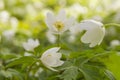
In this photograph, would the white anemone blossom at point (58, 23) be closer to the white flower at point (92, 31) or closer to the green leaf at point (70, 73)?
the white flower at point (92, 31)

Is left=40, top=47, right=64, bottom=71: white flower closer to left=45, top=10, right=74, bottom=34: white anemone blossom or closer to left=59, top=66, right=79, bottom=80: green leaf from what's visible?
left=59, top=66, right=79, bottom=80: green leaf

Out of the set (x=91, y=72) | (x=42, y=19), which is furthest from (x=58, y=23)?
(x=42, y=19)

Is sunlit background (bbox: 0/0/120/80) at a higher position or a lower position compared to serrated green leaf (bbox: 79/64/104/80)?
lower

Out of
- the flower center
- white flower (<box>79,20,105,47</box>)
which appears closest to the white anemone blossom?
the flower center

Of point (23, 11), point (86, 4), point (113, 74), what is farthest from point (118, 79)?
point (23, 11)

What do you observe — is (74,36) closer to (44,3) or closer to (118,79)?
(118,79)

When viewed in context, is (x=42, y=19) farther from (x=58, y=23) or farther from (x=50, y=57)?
(x=50, y=57)
